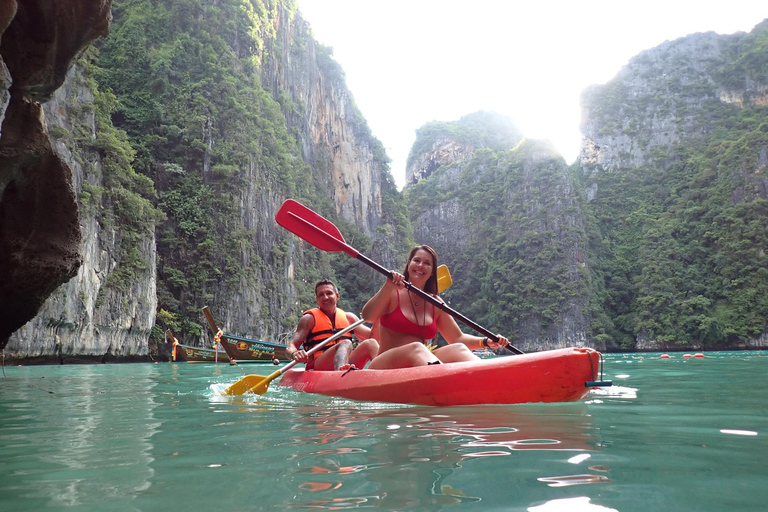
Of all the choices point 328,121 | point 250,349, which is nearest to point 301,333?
point 250,349

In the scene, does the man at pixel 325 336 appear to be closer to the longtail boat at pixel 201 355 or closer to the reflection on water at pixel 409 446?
the reflection on water at pixel 409 446

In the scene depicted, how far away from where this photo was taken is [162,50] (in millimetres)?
23344

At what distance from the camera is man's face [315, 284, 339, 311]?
5.27 metres

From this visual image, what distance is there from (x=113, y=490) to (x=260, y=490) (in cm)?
38

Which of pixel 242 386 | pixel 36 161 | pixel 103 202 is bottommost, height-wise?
pixel 242 386

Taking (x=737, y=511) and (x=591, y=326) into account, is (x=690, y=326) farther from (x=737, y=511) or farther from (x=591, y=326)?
(x=737, y=511)

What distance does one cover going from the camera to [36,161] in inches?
147

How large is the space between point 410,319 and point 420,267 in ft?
1.22

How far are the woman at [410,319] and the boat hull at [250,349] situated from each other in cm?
1120

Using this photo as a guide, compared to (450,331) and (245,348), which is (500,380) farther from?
(245,348)

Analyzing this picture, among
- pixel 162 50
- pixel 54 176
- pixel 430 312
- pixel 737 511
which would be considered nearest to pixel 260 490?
pixel 737 511

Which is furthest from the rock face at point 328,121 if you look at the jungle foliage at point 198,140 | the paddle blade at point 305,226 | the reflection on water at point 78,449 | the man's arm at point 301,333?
the reflection on water at point 78,449

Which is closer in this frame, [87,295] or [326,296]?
[326,296]

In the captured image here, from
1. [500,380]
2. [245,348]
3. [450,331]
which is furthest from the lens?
[245,348]
